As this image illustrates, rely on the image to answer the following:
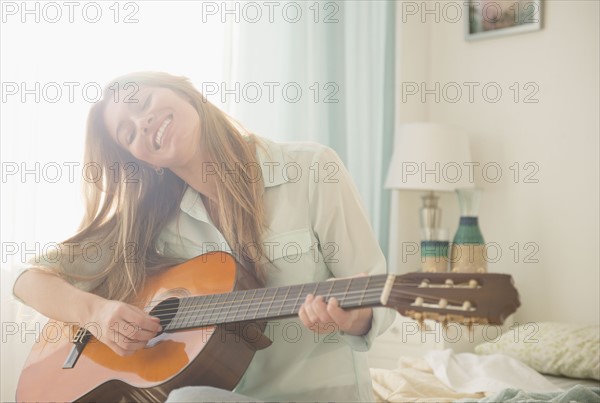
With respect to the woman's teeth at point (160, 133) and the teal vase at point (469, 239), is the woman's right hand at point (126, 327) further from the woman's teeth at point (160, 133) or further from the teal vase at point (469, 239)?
the teal vase at point (469, 239)

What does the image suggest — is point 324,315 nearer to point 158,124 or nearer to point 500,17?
point 158,124

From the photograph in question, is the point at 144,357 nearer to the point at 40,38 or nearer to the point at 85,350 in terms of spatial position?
the point at 85,350

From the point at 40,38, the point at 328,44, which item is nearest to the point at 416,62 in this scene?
the point at 328,44

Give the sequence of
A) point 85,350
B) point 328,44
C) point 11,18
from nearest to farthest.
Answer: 1. point 85,350
2. point 11,18
3. point 328,44

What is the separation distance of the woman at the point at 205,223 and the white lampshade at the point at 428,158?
145 centimetres

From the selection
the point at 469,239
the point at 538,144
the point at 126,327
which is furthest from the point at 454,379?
the point at 538,144

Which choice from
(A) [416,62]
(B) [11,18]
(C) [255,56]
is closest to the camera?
(B) [11,18]

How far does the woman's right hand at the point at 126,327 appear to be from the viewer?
55.1 inches

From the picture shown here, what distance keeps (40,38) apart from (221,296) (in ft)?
3.65

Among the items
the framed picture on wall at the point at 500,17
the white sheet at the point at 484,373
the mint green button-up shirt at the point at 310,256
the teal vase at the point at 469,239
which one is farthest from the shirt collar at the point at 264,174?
the framed picture on wall at the point at 500,17

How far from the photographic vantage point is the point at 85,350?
4.87ft

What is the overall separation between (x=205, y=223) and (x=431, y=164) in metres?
1.53

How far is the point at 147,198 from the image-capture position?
5.24 feet

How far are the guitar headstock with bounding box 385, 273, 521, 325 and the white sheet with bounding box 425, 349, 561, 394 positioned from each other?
3.39 feet
